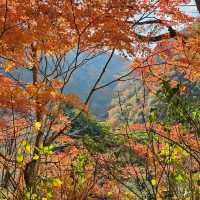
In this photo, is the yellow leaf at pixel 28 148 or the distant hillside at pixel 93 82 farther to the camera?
the distant hillside at pixel 93 82

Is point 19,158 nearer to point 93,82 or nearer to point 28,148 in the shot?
point 28,148

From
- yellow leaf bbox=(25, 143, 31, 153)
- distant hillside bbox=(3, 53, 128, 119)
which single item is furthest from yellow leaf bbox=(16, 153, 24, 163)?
distant hillside bbox=(3, 53, 128, 119)

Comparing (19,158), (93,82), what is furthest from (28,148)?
(93,82)

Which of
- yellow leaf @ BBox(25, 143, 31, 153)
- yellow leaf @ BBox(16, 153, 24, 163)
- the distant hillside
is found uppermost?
the distant hillside

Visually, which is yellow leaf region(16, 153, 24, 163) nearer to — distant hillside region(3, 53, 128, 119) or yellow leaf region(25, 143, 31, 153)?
yellow leaf region(25, 143, 31, 153)

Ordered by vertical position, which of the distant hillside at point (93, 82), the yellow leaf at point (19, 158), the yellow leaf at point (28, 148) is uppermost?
the distant hillside at point (93, 82)

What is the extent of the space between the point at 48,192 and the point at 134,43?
21.2ft

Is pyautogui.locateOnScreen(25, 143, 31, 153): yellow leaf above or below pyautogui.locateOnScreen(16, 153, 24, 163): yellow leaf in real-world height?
above

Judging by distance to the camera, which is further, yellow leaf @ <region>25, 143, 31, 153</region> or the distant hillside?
the distant hillside

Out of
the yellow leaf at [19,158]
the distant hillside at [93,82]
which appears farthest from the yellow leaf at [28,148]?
the distant hillside at [93,82]

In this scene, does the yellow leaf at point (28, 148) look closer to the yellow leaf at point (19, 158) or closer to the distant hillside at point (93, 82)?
the yellow leaf at point (19, 158)

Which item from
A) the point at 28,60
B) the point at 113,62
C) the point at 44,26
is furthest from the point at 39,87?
the point at 113,62

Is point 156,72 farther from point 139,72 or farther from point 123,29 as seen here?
point 123,29

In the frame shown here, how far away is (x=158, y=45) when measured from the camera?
1105 centimetres
